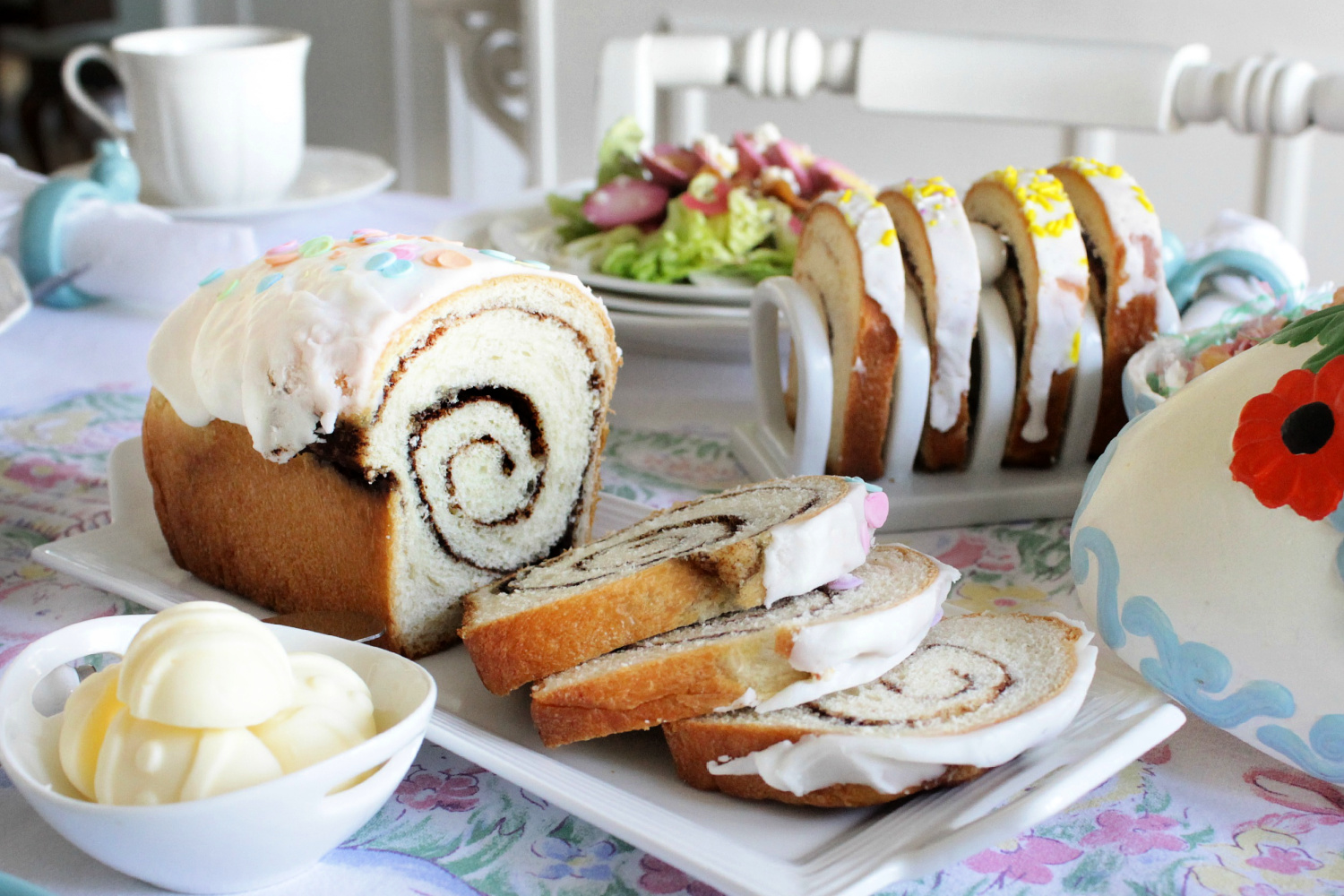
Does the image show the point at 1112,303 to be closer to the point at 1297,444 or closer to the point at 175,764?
the point at 1297,444

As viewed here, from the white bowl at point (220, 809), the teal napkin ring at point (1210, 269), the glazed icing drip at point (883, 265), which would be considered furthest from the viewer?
the teal napkin ring at point (1210, 269)

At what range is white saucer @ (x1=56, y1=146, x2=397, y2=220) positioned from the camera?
1.94m

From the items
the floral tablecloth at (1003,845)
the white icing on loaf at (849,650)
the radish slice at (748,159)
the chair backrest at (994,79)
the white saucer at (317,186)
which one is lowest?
the floral tablecloth at (1003,845)

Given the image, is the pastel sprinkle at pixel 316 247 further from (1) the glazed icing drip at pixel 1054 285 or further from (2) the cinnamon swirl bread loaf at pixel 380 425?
(1) the glazed icing drip at pixel 1054 285

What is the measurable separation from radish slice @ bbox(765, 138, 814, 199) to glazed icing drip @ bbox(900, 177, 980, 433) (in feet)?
1.75

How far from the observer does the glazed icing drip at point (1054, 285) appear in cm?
115

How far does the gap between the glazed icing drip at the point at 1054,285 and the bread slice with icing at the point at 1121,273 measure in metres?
0.03

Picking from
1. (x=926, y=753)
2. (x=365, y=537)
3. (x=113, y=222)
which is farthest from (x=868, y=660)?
(x=113, y=222)

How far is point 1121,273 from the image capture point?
1163mm

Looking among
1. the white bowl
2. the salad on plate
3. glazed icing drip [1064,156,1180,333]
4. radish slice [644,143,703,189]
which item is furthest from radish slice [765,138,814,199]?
the white bowl

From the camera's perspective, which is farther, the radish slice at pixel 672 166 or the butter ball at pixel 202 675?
the radish slice at pixel 672 166

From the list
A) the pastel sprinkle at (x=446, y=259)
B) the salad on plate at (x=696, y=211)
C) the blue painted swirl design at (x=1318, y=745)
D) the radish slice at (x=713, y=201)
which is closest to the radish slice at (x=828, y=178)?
the salad on plate at (x=696, y=211)

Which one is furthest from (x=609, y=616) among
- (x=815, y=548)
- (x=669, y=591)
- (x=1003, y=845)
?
(x=1003, y=845)

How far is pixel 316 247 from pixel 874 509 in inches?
20.3
